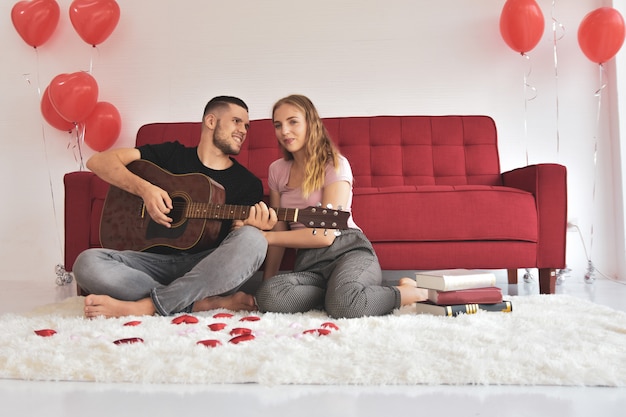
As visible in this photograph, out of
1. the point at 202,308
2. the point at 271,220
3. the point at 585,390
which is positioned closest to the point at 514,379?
the point at 585,390

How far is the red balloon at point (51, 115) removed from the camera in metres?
3.58

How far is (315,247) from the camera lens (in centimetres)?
200

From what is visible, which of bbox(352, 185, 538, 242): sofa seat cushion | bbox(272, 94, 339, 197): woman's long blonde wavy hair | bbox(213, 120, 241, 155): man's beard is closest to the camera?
bbox(272, 94, 339, 197): woman's long blonde wavy hair

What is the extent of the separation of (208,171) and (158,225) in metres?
0.28

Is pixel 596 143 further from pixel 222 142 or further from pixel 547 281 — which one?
pixel 222 142

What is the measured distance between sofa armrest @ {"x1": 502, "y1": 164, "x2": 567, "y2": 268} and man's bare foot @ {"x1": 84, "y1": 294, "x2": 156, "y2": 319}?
65.7 inches

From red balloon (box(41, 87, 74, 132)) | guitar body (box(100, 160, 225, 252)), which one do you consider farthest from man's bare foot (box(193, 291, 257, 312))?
red balloon (box(41, 87, 74, 132))

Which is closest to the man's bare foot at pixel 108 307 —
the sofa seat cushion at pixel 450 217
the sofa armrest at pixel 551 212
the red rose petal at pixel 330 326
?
the red rose petal at pixel 330 326

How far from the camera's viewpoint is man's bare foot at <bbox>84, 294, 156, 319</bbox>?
1.75 meters

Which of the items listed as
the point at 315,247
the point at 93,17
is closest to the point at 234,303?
the point at 315,247

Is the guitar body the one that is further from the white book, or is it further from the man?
the white book

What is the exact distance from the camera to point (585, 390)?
1061mm

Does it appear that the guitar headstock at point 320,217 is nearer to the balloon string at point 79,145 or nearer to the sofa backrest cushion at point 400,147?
the sofa backrest cushion at point 400,147

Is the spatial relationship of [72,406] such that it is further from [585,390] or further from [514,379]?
[585,390]
